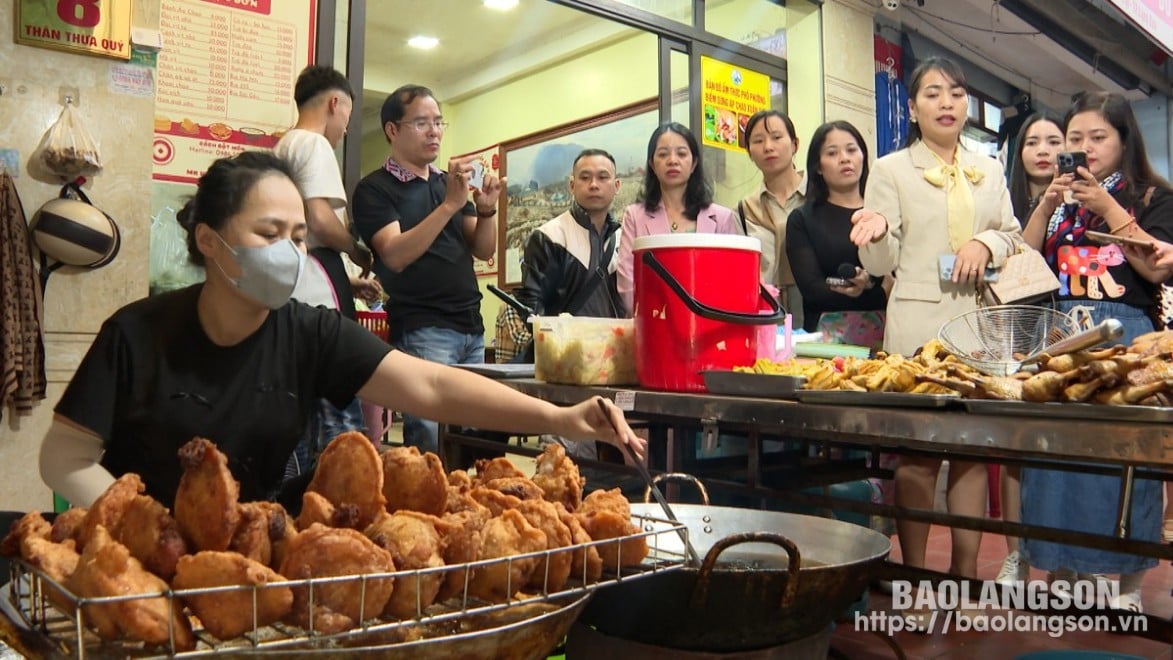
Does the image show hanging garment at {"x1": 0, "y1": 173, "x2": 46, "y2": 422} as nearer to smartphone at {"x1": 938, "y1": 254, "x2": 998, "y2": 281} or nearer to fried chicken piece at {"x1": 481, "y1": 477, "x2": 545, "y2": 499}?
fried chicken piece at {"x1": 481, "y1": 477, "x2": 545, "y2": 499}

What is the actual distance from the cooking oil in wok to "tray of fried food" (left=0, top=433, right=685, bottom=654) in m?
0.48

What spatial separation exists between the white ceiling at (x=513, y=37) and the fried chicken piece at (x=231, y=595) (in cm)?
709

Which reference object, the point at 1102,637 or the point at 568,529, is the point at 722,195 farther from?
the point at 568,529

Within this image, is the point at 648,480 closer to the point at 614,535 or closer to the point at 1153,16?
the point at 614,535

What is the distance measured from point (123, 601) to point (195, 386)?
3.80 feet

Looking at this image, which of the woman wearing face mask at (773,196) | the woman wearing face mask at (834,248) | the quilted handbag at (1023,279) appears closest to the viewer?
the quilted handbag at (1023,279)

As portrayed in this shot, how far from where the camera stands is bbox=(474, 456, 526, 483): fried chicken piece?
1440 millimetres

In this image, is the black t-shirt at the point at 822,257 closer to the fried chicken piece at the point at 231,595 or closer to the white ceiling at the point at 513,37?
the fried chicken piece at the point at 231,595

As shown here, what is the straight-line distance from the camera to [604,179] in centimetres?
400

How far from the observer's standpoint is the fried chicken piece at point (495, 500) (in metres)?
1.23

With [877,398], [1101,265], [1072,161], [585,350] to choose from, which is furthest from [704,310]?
[1101,265]

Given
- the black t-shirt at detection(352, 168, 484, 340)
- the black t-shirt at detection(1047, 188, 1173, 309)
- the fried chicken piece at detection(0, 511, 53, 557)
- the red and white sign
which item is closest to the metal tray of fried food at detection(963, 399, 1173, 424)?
the fried chicken piece at detection(0, 511, 53, 557)

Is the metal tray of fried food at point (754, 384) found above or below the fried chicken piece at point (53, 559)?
above

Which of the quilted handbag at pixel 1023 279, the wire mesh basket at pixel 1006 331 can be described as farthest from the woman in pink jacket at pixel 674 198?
the wire mesh basket at pixel 1006 331
